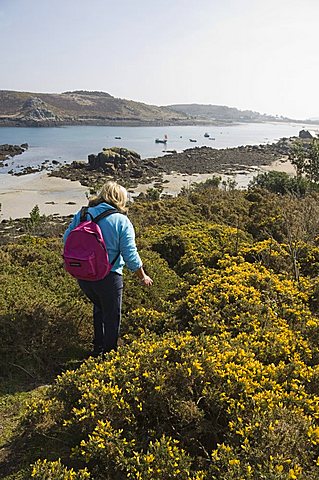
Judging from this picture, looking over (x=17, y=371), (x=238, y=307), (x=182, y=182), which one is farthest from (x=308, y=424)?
(x=182, y=182)

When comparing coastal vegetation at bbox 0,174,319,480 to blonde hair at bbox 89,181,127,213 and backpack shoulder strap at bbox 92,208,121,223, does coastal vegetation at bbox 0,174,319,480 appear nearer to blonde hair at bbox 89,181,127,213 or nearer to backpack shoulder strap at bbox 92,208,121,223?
backpack shoulder strap at bbox 92,208,121,223

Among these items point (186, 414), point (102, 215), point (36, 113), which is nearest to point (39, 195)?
point (102, 215)

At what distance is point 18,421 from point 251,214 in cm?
878

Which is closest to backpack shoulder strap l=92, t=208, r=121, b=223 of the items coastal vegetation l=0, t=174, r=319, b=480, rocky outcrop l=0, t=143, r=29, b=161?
coastal vegetation l=0, t=174, r=319, b=480

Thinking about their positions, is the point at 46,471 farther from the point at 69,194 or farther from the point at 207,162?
the point at 207,162

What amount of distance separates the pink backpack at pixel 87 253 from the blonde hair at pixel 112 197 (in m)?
0.30

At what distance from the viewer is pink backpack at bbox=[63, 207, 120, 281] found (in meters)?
3.78

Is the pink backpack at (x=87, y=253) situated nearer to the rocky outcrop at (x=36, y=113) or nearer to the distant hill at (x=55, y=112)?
the distant hill at (x=55, y=112)

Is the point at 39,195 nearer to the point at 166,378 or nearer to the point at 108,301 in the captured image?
the point at 108,301

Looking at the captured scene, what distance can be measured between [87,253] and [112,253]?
0.29 meters

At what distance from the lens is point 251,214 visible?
11227mm

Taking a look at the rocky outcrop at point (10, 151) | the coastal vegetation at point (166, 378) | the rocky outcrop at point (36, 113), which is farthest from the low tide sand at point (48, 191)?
the rocky outcrop at point (36, 113)

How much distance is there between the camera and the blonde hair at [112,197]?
13.2 feet

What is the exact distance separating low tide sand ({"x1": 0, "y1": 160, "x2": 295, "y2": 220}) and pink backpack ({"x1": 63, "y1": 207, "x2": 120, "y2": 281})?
71.0 ft
